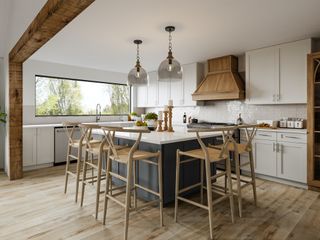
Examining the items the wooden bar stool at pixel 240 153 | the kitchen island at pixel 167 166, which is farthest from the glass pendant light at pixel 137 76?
the wooden bar stool at pixel 240 153

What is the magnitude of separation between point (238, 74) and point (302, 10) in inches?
81.8

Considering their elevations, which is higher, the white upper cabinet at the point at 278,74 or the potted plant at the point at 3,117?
the white upper cabinet at the point at 278,74

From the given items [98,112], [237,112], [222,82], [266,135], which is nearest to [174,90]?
[222,82]

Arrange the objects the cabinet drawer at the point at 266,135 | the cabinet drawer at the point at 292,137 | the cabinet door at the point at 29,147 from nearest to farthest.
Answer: the cabinet drawer at the point at 292,137
the cabinet drawer at the point at 266,135
the cabinet door at the point at 29,147

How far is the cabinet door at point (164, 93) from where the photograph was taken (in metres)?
5.98

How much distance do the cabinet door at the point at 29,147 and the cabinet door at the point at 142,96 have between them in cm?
311

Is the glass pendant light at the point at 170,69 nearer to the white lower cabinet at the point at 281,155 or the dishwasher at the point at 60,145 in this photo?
the white lower cabinet at the point at 281,155

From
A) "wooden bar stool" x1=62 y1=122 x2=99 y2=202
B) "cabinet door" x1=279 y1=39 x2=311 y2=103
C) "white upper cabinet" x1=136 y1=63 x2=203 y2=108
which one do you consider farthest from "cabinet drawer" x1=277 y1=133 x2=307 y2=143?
"wooden bar stool" x1=62 y1=122 x2=99 y2=202

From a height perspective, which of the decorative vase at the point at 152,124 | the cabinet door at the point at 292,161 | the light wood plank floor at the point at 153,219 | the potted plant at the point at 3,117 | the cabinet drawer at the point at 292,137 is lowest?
the light wood plank floor at the point at 153,219

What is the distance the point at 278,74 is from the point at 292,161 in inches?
58.6

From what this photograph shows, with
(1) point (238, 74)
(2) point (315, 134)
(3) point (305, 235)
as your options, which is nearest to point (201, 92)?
(1) point (238, 74)

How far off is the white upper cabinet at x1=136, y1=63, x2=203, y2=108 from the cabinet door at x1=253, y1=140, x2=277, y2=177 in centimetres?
189

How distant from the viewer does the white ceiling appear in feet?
8.26

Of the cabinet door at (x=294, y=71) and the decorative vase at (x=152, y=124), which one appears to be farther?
the decorative vase at (x=152, y=124)
